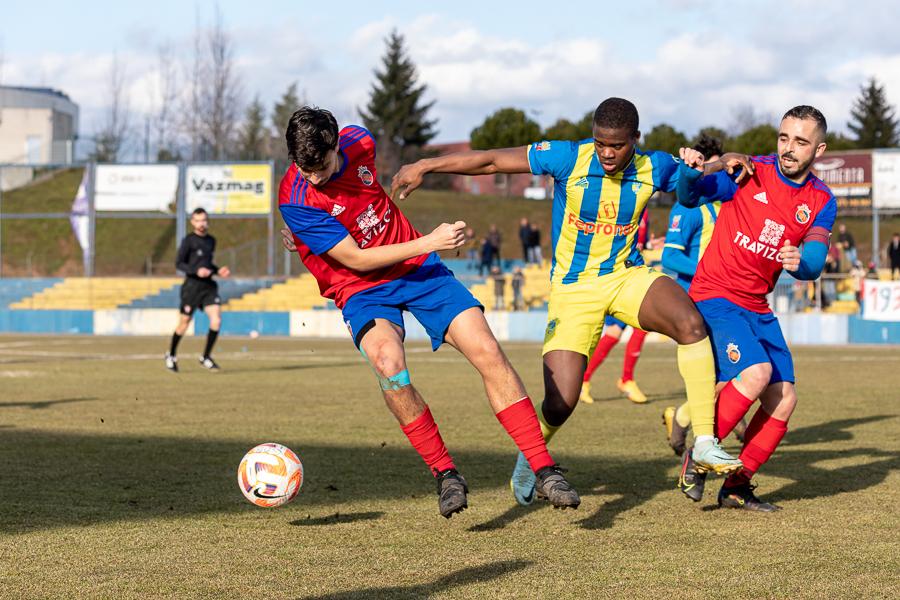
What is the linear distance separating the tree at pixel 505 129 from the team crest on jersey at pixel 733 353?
251ft

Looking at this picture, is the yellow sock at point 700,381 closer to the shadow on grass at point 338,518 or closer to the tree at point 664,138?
the shadow on grass at point 338,518

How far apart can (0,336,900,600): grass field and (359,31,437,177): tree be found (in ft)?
243

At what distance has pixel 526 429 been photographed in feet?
19.4

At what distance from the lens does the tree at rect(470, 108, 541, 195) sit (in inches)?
3248

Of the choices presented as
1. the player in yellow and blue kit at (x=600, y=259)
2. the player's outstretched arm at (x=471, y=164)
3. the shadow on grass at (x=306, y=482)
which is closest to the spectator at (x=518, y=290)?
the shadow on grass at (x=306, y=482)

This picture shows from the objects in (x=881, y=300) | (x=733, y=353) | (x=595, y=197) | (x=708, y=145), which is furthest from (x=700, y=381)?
(x=881, y=300)

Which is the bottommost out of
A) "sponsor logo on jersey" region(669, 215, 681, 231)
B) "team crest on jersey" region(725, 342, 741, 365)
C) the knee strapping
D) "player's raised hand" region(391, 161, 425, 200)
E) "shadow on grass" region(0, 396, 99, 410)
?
"shadow on grass" region(0, 396, 99, 410)

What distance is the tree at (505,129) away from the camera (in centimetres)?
8250

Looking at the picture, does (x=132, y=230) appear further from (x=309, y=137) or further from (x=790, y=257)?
(x=790, y=257)

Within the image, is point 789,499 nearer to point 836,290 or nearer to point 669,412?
point 669,412

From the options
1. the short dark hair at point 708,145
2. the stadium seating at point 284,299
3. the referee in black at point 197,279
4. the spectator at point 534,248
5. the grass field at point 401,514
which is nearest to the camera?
the grass field at point 401,514

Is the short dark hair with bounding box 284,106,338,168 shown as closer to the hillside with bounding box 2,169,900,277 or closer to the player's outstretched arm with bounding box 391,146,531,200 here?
Answer: the player's outstretched arm with bounding box 391,146,531,200

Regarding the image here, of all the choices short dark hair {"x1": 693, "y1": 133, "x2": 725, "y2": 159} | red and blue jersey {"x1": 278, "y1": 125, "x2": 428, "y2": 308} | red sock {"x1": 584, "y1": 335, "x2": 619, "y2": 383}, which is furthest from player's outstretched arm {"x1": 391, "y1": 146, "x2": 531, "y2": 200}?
red sock {"x1": 584, "y1": 335, "x2": 619, "y2": 383}

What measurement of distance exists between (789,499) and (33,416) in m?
7.57
